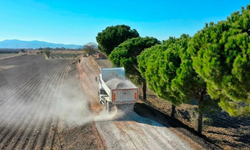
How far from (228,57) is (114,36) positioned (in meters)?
27.8

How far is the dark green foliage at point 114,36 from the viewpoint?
34.6 m

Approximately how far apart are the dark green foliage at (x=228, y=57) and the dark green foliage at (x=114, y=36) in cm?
2525

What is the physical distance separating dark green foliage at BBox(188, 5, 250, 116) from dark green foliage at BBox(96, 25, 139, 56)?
25246 mm

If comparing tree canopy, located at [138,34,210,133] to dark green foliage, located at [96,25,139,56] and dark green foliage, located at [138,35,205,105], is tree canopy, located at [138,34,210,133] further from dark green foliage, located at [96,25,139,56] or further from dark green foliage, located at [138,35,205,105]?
dark green foliage, located at [96,25,139,56]

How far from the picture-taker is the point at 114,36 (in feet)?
115

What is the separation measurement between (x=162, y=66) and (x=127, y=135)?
4.87 metres

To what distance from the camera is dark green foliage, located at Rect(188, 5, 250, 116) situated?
8.24m

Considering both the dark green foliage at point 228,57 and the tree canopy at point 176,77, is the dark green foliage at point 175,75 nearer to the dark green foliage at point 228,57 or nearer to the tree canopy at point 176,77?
the tree canopy at point 176,77

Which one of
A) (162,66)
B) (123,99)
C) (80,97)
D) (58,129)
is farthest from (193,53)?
(80,97)

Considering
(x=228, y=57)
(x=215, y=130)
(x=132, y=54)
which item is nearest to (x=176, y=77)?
(x=228, y=57)

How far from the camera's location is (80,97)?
22.7 metres

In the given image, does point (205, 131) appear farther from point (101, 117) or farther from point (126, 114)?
point (101, 117)

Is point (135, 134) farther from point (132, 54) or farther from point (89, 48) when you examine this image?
point (89, 48)

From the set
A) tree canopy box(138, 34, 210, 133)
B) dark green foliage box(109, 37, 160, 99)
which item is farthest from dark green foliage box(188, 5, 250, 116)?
dark green foliage box(109, 37, 160, 99)
